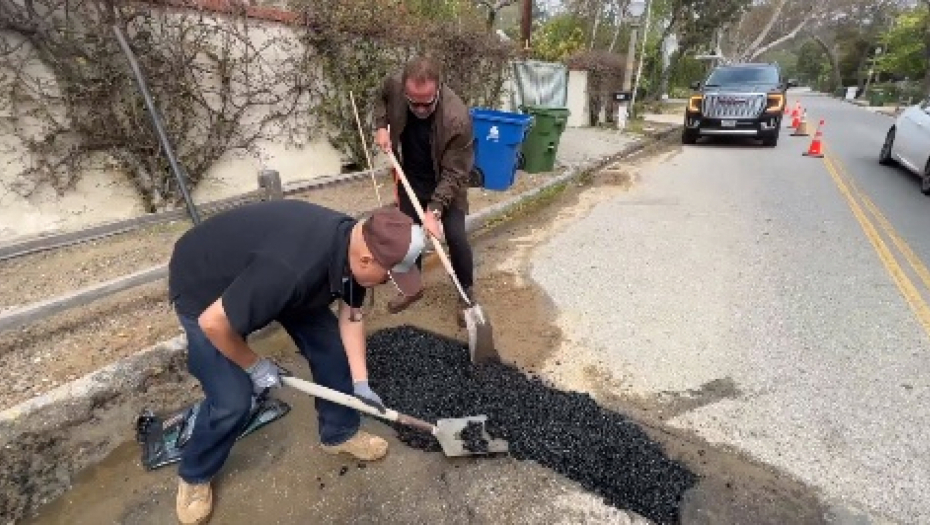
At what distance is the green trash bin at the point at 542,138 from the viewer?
27.3ft

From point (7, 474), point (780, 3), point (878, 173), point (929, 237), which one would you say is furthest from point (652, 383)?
point (780, 3)

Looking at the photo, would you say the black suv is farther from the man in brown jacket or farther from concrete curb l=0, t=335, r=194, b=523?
concrete curb l=0, t=335, r=194, b=523

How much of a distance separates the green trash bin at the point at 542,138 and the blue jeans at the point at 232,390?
21.3ft

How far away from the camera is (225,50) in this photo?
580 cm

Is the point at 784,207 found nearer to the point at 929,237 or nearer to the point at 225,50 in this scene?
the point at 929,237

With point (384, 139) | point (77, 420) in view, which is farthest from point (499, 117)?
point (77, 420)

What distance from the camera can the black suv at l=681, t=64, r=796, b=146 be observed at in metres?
12.0

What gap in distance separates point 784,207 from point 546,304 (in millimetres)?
4431

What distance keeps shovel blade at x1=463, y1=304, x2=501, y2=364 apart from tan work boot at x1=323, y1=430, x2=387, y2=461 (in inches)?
33.6

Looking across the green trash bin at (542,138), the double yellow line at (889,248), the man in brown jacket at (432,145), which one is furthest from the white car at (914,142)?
the man in brown jacket at (432,145)

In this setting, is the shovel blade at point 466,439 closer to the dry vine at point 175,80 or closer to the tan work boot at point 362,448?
the tan work boot at point 362,448

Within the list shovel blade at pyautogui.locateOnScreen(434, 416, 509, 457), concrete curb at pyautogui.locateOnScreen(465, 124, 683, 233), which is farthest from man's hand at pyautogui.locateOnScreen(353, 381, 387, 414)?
concrete curb at pyautogui.locateOnScreen(465, 124, 683, 233)

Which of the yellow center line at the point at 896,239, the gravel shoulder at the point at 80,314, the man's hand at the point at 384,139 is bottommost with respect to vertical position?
the yellow center line at the point at 896,239

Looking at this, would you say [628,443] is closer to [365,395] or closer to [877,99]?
[365,395]
